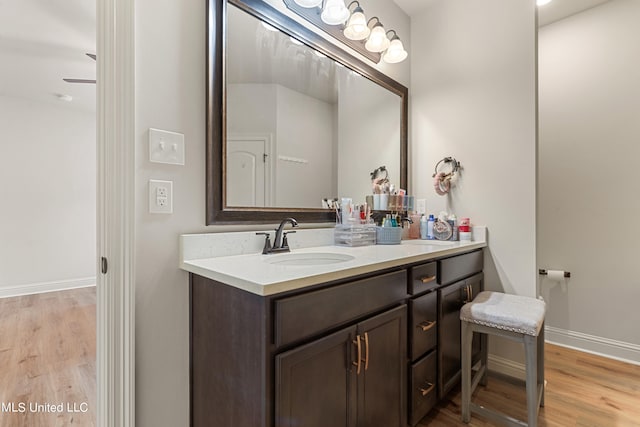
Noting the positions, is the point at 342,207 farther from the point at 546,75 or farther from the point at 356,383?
the point at 546,75

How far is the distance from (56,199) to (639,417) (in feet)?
19.5

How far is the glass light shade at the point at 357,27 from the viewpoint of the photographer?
1.77 m

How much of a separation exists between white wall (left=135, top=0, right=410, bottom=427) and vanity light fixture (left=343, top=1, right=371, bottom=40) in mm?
901

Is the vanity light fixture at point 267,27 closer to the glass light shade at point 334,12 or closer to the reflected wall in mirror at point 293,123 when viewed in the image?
the reflected wall in mirror at point 293,123

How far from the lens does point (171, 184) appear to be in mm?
1135

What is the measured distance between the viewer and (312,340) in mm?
920

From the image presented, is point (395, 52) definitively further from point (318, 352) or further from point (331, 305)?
point (318, 352)

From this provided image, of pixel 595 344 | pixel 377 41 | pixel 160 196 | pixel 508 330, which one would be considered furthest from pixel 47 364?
pixel 595 344

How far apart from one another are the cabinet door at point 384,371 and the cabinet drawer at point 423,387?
6cm

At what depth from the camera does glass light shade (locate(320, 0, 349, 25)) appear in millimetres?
1638

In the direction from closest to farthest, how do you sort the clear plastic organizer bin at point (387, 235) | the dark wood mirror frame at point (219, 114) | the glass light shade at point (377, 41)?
1. the dark wood mirror frame at point (219, 114)
2. the clear plastic organizer bin at point (387, 235)
3. the glass light shade at point (377, 41)

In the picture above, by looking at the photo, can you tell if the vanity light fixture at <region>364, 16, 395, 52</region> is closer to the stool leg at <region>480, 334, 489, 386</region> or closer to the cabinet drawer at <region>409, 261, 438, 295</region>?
the cabinet drawer at <region>409, 261, 438, 295</region>

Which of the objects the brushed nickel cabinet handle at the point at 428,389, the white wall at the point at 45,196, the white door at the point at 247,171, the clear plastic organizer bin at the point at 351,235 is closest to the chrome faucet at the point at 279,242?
the white door at the point at 247,171

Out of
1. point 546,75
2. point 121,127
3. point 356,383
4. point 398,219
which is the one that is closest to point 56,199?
point 121,127
